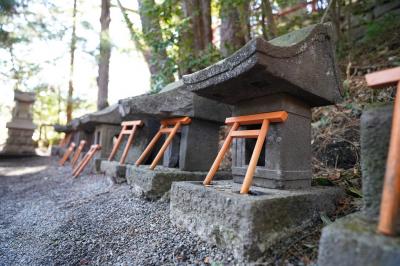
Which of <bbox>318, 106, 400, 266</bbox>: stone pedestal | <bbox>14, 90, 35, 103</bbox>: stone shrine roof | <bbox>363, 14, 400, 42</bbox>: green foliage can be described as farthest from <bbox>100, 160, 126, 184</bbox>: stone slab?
<bbox>14, 90, 35, 103</bbox>: stone shrine roof

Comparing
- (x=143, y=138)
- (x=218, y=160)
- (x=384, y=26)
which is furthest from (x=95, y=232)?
(x=384, y=26)

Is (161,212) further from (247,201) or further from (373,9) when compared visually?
(373,9)

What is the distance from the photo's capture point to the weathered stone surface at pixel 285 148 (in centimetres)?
247

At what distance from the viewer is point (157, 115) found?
387cm

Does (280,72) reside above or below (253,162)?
above

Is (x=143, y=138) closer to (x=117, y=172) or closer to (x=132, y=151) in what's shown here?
(x=132, y=151)

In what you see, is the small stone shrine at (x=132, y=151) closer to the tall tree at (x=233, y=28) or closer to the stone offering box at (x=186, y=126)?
the stone offering box at (x=186, y=126)

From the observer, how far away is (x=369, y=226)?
1552mm

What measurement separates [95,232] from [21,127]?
952 centimetres

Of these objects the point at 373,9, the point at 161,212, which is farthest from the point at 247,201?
the point at 373,9

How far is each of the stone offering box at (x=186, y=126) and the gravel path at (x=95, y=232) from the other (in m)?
0.46

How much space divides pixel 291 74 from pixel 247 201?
1086mm

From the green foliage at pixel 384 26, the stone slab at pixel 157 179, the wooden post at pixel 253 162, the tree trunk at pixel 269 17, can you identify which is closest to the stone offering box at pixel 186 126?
the stone slab at pixel 157 179

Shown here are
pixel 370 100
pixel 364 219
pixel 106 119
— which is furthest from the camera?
pixel 106 119
